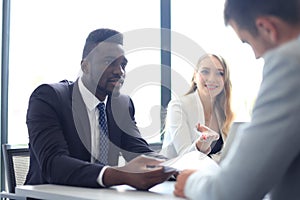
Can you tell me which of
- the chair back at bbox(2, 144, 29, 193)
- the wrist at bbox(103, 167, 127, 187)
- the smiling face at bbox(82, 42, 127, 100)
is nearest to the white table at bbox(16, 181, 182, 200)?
the wrist at bbox(103, 167, 127, 187)

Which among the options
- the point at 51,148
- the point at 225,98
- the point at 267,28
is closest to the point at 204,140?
the point at 51,148

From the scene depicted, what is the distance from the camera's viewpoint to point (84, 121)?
1889mm

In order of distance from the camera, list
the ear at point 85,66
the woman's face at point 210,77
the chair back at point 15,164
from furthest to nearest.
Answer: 1. the woman's face at point 210,77
2. the chair back at point 15,164
3. the ear at point 85,66

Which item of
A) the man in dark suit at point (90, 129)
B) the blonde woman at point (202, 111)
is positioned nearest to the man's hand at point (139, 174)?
the man in dark suit at point (90, 129)

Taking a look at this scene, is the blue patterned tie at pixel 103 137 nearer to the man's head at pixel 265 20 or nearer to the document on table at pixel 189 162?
the document on table at pixel 189 162

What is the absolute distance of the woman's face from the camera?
2.73 meters

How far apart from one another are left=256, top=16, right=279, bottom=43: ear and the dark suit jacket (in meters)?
0.82

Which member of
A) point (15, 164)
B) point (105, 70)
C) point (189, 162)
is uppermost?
point (105, 70)

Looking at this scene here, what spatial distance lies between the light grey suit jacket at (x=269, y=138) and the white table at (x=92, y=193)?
514 millimetres

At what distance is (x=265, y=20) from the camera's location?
2.97ft

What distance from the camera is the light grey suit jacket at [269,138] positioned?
2.73ft

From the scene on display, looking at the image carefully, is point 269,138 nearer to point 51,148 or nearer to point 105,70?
point 51,148

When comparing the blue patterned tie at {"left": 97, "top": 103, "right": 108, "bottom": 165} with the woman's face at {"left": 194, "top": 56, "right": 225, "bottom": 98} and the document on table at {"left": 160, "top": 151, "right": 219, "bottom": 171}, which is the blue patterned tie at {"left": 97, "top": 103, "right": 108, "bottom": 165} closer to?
the document on table at {"left": 160, "top": 151, "right": 219, "bottom": 171}

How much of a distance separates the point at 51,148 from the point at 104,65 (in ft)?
1.63
